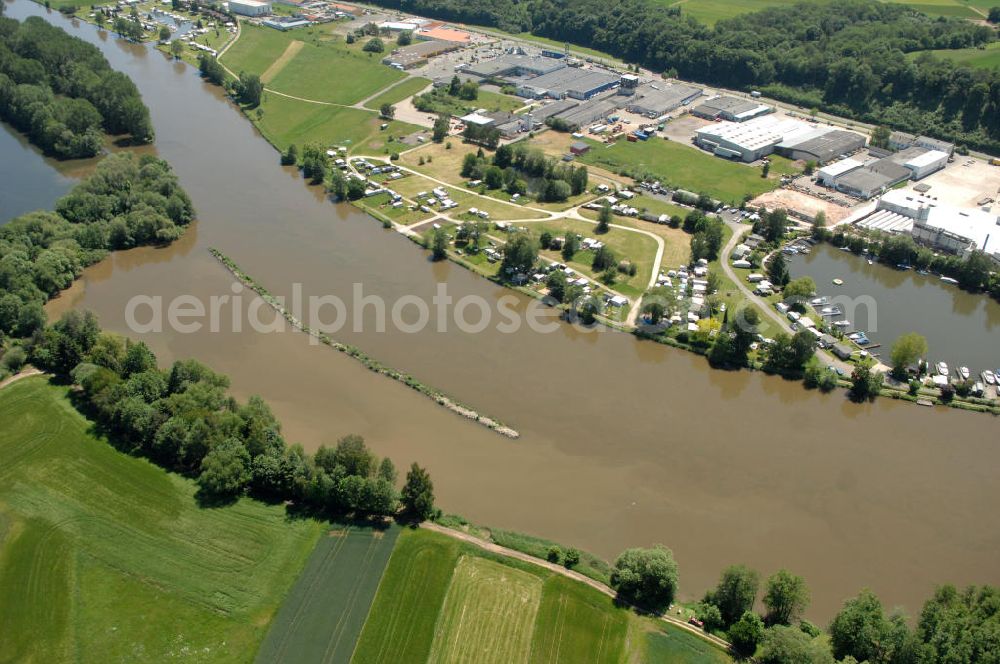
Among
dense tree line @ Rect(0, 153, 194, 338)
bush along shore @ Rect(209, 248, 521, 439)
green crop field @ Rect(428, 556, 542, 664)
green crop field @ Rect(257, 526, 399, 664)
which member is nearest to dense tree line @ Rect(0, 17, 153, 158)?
dense tree line @ Rect(0, 153, 194, 338)

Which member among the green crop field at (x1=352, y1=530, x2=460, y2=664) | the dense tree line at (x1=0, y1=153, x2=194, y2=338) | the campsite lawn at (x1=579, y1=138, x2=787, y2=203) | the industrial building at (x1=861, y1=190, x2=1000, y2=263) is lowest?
the green crop field at (x1=352, y1=530, x2=460, y2=664)

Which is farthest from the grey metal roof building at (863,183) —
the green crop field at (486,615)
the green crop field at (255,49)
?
the green crop field at (255,49)

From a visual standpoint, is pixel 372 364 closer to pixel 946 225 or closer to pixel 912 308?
pixel 912 308

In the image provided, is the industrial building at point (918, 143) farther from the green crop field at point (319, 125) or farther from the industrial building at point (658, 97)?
the green crop field at point (319, 125)

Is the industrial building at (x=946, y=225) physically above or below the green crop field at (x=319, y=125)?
above

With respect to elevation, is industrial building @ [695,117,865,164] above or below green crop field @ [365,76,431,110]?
above

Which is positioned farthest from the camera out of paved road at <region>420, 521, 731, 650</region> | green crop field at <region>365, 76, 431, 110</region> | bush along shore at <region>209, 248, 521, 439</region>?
green crop field at <region>365, 76, 431, 110</region>

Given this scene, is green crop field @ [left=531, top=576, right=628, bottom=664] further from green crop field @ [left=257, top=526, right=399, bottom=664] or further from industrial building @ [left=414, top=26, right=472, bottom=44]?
industrial building @ [left=414, top=26, right=472, bottom=44]
